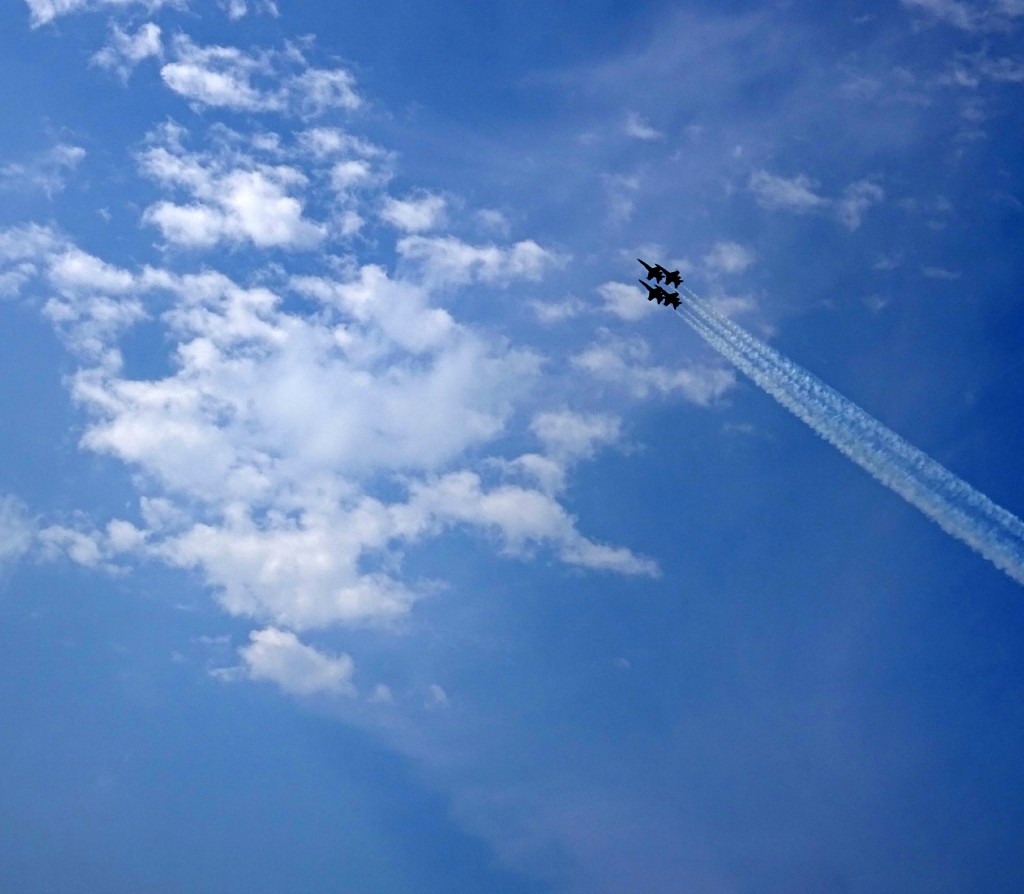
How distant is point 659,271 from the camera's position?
405 ft
